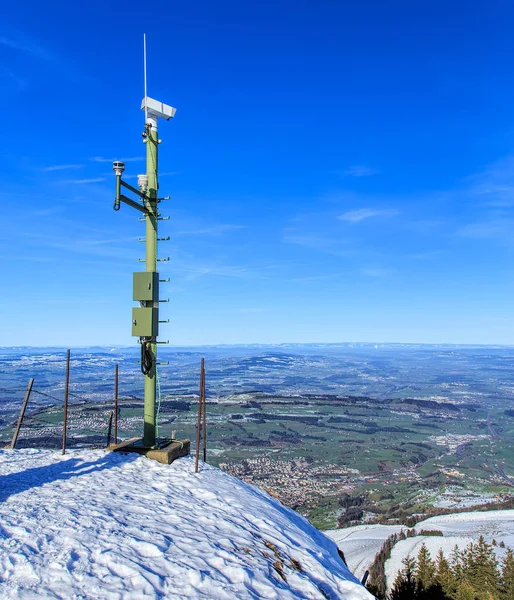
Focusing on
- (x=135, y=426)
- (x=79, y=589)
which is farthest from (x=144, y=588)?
(x=135, y=426)

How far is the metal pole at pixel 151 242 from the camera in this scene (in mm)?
12586

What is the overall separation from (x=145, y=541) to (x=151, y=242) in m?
8.31

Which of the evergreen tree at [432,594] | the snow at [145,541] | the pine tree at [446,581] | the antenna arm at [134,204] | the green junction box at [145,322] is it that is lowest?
the pine tree at [446,581]

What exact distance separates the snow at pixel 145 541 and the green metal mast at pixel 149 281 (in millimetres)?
2226

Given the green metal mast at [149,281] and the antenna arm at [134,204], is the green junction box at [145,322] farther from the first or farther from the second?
the antenna arm at [134,204]

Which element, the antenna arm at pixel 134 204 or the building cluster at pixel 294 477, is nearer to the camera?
the antenna arm at pixel 134 204

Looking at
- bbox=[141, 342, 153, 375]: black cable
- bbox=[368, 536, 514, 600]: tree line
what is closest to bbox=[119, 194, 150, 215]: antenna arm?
bbox=[141, 342, 153, 375]: black cable

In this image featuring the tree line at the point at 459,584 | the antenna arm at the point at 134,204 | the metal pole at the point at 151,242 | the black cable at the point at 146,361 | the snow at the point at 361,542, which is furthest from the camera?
the snow at the point at 361,542

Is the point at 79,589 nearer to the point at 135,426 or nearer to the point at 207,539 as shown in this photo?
the point at 207,539

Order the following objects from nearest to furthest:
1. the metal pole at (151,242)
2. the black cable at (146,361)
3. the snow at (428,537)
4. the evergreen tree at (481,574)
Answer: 1. the black cable at (146,361)
2. the metal pole at (151,242)
3. the evergreen tree at (481,574)
4. the snow at (428,537)

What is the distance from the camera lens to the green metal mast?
12531mm

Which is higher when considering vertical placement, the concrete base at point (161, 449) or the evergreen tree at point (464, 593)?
the concrete base at point (161, 449)

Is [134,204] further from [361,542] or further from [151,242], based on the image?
[361,542]

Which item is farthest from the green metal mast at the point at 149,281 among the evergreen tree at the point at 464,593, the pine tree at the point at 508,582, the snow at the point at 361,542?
the snow at the point at 361,542
